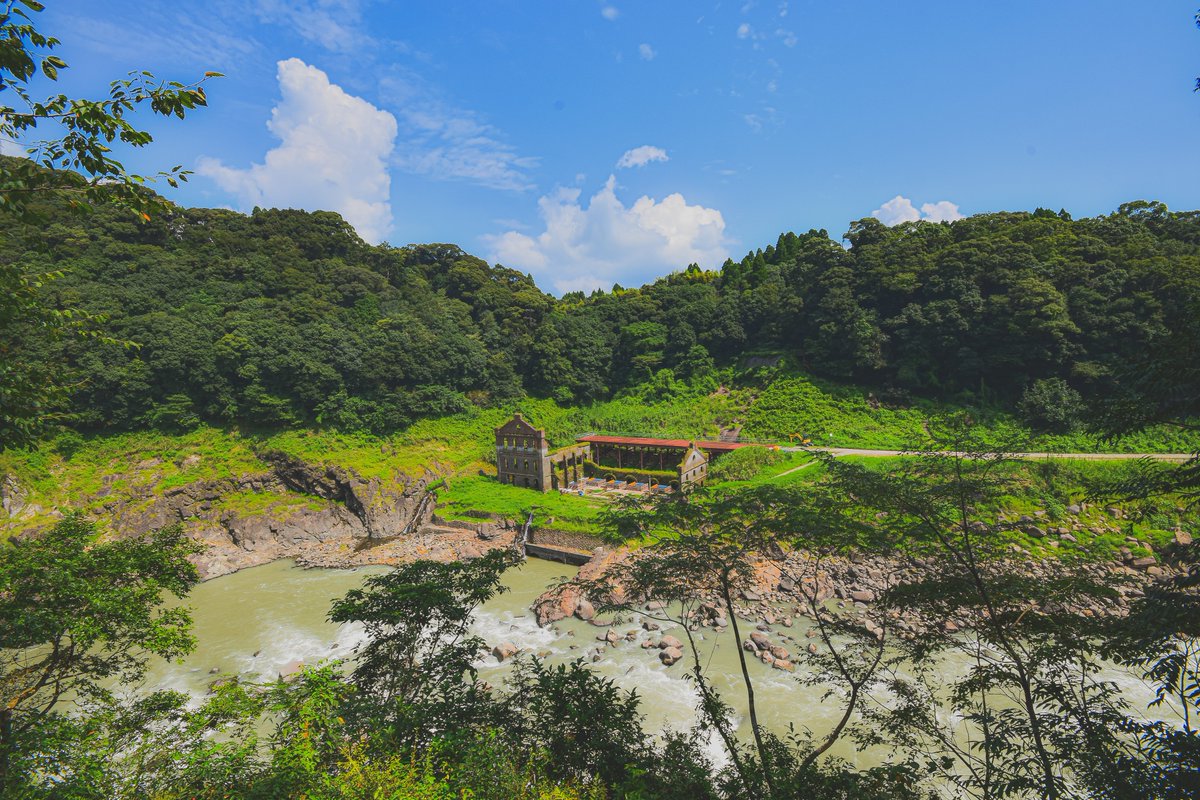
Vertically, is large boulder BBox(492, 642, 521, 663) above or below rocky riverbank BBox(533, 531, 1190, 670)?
below

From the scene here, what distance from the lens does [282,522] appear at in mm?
27641

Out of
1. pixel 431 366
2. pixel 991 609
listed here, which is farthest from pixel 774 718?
pixel 431 366

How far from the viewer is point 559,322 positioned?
162ft

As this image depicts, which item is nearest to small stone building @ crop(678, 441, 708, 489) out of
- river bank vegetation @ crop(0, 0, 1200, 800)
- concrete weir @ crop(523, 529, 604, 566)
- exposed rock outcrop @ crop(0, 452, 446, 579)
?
river bank vegetation @ crop(0, 0, 1200, 800)

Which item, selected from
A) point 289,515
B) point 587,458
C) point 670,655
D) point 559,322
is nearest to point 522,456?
point 587,458

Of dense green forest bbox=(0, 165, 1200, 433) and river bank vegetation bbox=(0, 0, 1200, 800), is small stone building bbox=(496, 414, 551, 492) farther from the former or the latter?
dense green forest bbox=(0, 165, 1200, 433)

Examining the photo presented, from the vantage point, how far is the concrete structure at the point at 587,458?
101ft

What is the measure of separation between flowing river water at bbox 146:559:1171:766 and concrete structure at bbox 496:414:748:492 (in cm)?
806

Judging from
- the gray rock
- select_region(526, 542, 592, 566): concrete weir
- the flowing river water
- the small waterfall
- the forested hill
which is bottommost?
the flowing river water

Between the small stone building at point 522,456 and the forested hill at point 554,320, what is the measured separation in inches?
377

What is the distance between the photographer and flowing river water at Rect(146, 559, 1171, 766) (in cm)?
1335

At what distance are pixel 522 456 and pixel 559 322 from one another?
836 inches

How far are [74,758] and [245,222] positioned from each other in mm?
53768

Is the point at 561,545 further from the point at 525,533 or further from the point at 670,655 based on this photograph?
the point at 670,655
